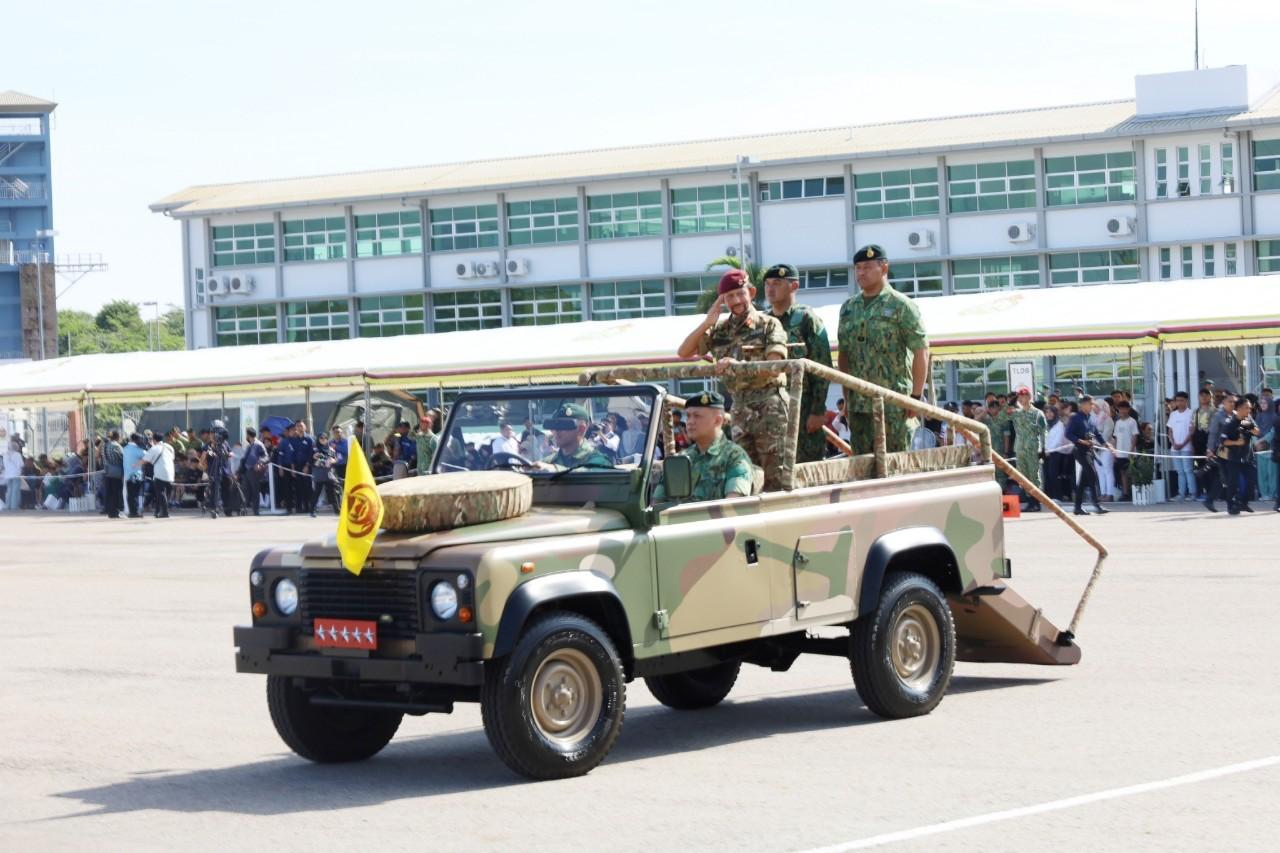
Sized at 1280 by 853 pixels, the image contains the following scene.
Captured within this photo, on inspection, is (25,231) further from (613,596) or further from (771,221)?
(613,596)

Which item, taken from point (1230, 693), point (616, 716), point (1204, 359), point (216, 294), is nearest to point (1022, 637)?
point (1230, 693)

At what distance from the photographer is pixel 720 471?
9859mm

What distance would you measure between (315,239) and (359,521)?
71.1 m

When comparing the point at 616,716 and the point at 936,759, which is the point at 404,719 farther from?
the point at 936,759

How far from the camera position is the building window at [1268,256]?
5956 cm

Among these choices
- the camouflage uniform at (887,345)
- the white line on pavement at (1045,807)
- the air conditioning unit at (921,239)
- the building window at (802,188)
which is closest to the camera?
the white line on pavement at (1045,807)

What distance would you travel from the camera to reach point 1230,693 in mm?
10758

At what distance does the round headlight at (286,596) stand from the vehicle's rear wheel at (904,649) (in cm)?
302

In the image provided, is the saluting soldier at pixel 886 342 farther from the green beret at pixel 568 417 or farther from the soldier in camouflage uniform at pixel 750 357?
the green beret at pixel 568 417

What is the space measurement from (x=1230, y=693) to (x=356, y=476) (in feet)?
16.9

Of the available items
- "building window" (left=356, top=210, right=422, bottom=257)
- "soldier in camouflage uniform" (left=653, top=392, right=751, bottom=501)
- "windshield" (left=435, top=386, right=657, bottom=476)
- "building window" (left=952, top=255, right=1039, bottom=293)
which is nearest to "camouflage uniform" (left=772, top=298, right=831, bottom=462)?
"soldier in camouflage uniform" (left=653, top=392, right=751, bottom=501)

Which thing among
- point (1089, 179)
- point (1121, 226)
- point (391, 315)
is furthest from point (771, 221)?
point (391, 315)

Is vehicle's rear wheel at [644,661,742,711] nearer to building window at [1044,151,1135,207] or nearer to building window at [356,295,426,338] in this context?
building window at [1044,151,1135,207]

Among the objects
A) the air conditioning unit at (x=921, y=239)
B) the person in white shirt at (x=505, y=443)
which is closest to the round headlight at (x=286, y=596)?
the person in white shirt at (x=505, y=443)
